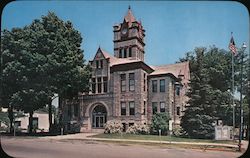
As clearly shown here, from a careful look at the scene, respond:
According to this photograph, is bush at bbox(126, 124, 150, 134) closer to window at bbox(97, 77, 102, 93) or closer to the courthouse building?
the courthouse building

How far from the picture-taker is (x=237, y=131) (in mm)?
3641

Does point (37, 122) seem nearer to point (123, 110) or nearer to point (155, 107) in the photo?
point (123, 110)

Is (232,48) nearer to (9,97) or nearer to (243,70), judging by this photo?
(243,70)

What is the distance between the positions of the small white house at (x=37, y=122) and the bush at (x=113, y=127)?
93cm

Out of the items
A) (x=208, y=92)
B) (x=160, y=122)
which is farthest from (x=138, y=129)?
(x=208, y=92)

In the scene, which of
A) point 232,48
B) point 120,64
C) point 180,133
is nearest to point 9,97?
point 120,64

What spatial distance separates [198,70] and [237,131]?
3.76 feet

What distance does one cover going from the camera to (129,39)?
478 centimetres

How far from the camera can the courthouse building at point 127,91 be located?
14.8 ft

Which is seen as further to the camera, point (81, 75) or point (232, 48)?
point (81, 75)

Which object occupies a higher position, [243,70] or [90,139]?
[243,70]

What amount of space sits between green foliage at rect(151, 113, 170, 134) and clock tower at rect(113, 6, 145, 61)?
102 centimetres

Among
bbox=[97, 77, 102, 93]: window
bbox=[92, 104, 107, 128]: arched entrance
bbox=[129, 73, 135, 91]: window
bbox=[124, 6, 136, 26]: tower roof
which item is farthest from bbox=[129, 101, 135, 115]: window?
bbox=[124, 6, 136, 26]: tower roof

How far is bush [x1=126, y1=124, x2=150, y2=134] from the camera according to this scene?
474 cm
